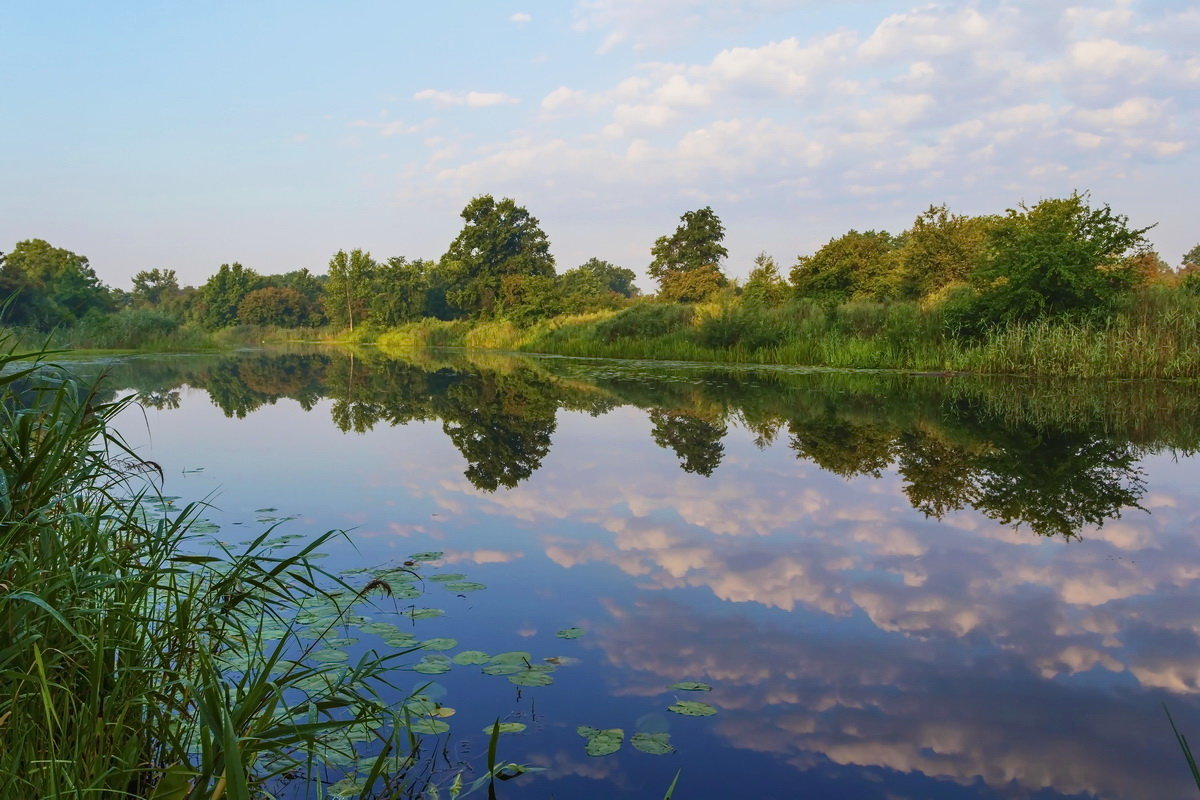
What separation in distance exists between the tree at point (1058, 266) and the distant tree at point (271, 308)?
230ft

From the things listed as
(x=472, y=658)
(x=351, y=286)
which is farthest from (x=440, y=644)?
(x=351, y=286)

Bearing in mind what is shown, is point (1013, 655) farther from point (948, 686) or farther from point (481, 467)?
point (481, 467)

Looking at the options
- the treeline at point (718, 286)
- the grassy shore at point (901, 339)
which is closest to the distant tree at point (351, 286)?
the treeline at point (718, 286)

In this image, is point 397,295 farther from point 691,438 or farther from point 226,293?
point 691,438

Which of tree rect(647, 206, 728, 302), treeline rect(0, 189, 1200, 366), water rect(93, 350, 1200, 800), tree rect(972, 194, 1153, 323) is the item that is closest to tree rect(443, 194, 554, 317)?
treeline rect(0, 189, 1200, 366)

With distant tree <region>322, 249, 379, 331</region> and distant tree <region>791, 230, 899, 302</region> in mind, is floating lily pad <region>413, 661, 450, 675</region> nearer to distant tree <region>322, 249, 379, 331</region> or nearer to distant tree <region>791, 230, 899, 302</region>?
distant tree <region>791, 230, 899, 302</region>

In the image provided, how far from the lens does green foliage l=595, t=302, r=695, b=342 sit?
32.2 m

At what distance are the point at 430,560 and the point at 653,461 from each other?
4428 millimetres

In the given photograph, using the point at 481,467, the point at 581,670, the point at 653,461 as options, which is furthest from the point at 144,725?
the point at 653,461

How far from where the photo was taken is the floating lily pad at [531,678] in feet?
12.0

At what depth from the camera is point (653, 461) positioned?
953 cm

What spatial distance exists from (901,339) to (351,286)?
5941 cm

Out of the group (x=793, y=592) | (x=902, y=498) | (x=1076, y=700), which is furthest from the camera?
(x=902, y=498)

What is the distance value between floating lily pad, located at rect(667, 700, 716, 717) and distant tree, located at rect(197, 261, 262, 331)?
8473 cm
